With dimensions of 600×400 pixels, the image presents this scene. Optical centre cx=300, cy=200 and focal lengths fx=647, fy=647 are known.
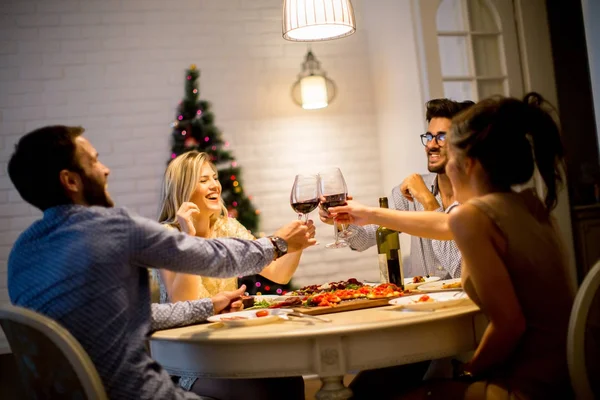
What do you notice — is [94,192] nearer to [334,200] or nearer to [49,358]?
[49,358]

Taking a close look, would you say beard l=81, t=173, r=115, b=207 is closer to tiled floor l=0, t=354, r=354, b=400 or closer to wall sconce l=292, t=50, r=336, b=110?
tiled floor l=0, t=354, r=354, b=400

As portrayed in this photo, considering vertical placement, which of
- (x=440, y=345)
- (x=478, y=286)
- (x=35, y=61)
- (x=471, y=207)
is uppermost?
(x=35, y=61)

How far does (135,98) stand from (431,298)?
11.6ft

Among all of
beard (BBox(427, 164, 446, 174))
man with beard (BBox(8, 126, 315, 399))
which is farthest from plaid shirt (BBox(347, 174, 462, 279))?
man with beard (BBox(8, 126, 315, 399))

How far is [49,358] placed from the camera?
1.39 meters

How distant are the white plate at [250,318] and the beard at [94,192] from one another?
43 cm

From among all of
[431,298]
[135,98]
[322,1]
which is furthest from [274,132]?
[431,298]

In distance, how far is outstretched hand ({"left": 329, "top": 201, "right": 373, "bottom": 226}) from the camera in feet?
7.23

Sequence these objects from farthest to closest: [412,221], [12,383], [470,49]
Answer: [12,383]
[470,49]
[412,221]

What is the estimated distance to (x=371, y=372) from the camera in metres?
2.22

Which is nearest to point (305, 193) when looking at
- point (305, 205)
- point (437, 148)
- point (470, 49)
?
point (305, 205)

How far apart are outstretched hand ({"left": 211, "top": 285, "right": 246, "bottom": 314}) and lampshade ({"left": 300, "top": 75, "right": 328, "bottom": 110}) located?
2.97 metres

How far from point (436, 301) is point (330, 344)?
35 cm

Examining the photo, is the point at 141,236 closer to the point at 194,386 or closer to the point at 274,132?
the point at 194,386
